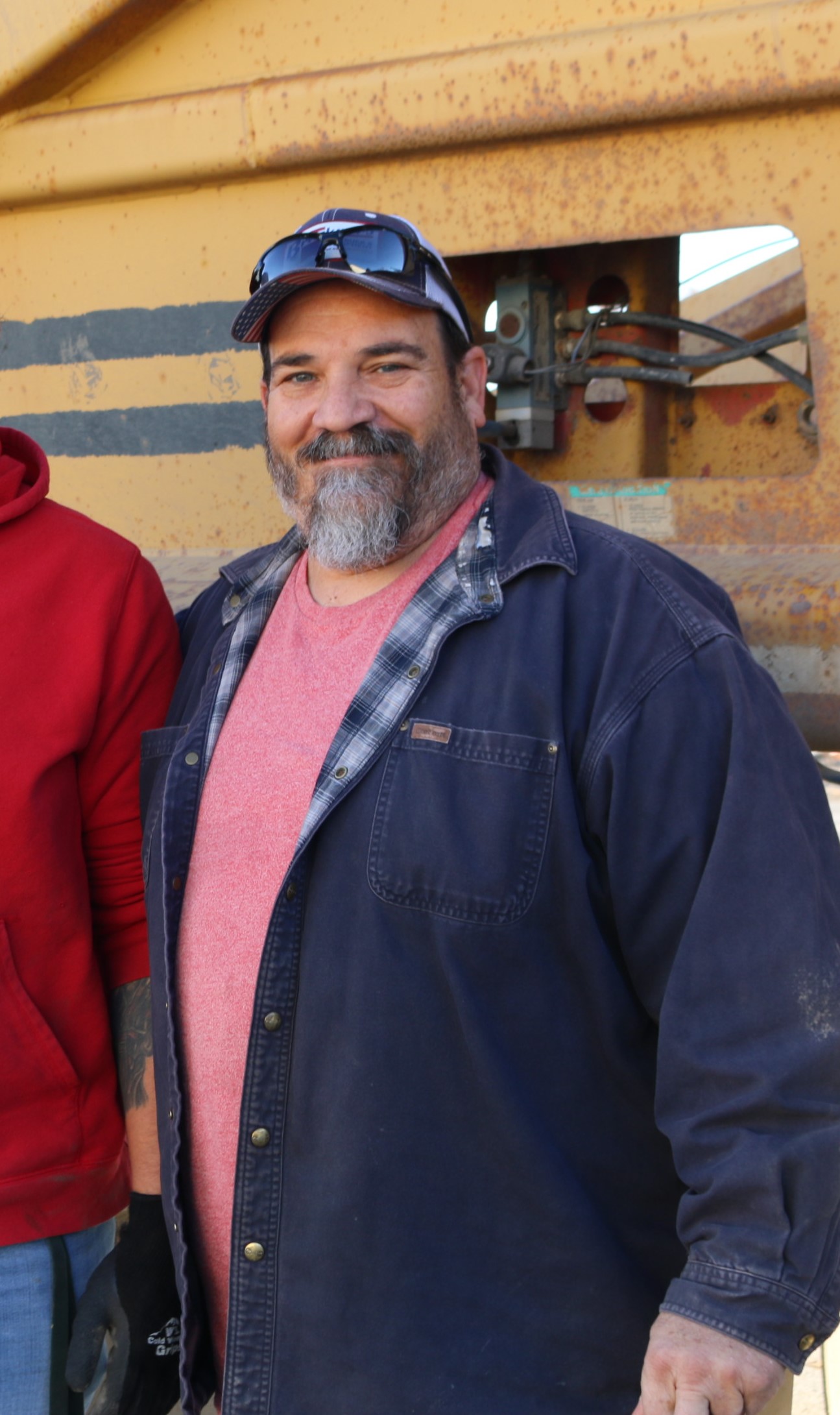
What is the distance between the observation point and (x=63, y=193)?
263cm

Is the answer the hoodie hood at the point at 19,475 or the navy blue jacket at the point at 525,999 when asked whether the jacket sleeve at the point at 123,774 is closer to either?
the hoodie hood at the point at 19,475

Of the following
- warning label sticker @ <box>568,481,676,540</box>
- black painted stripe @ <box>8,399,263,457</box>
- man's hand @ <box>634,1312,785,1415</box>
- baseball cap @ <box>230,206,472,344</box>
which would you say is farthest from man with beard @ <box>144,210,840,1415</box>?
black painted stripe @ <box>8,399,263,457</box>

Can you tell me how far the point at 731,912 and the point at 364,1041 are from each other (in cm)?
45

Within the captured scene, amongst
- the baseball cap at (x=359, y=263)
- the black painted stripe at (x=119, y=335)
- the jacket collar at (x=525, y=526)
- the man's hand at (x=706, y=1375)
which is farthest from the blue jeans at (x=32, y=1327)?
the black painted stripe at (x=119, y=335)

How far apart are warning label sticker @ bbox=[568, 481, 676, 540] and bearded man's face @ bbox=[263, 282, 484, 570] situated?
0.45 meters

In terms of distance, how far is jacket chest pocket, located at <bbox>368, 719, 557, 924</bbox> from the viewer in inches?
62.1

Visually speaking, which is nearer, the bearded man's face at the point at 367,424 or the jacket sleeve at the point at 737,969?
the jacket sleeve at the point at 737,969

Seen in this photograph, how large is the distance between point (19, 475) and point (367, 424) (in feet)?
1.61

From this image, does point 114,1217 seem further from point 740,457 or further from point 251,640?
point 740,457

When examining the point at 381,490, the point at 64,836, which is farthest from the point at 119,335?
the point at 64,836

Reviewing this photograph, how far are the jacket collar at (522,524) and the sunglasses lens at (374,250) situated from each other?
293 millimetres

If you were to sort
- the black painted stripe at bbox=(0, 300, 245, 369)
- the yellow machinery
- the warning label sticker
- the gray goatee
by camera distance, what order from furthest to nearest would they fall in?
the black painted stripe at bbox=(0, 300, 245, 369) < the warning label sticker < the yellow machinery < the gray goatee

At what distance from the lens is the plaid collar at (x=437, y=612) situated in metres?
1.69

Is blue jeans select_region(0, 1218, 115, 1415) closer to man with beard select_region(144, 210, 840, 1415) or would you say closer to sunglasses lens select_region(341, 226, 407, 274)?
man with beard select_region(144, 210, 840, 1415)
